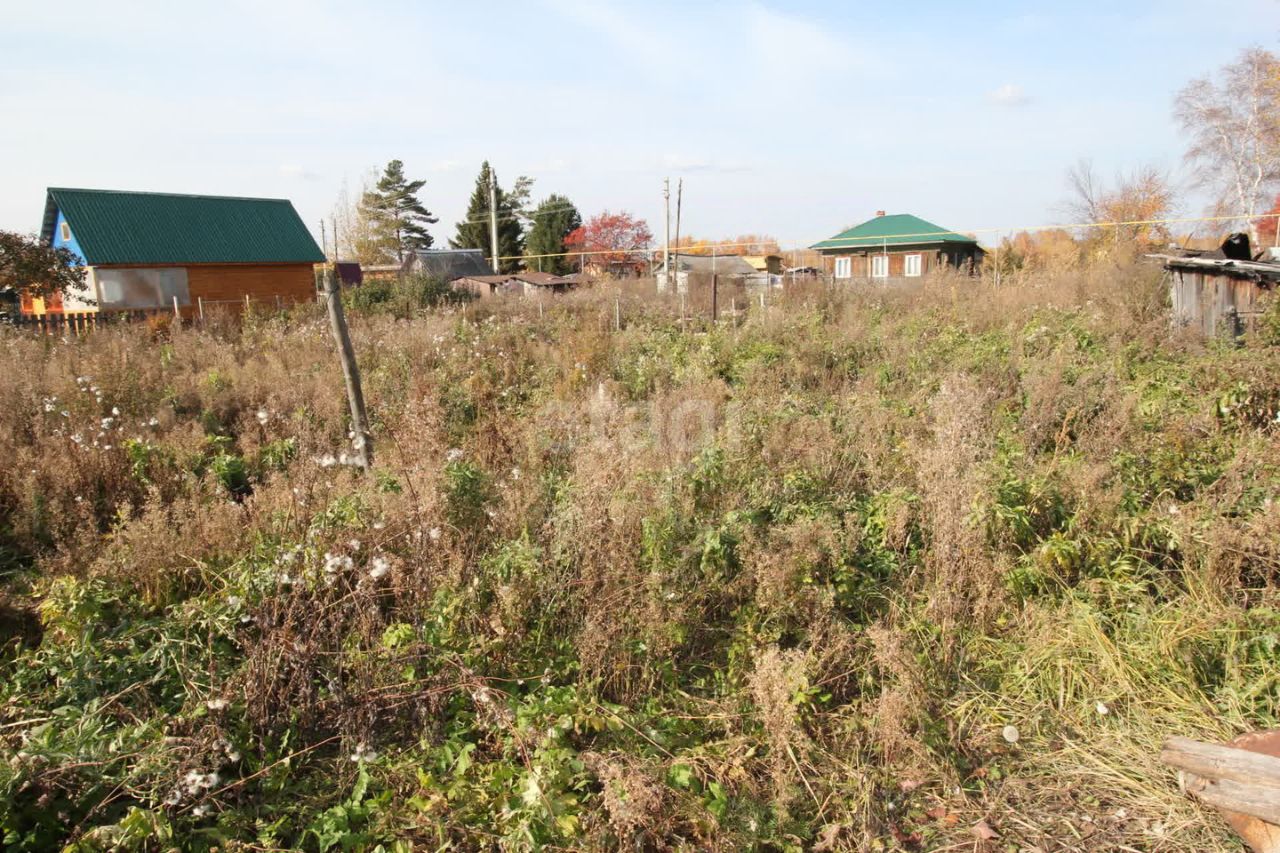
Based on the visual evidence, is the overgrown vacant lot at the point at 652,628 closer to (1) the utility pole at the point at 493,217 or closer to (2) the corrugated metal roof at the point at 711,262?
(2) the corrugated metal roof at the point at 711,262

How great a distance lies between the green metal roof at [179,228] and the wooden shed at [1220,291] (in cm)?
2309

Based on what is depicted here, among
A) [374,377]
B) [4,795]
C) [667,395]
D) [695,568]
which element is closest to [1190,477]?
[695,568]

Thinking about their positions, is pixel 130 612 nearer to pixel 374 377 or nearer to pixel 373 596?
pixel 373 596

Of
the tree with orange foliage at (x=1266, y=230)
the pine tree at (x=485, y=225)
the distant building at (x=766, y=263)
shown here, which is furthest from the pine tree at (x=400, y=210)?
the tree with orange foliage at (x=1266, y=230)

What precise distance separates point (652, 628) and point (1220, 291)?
30.3 feet

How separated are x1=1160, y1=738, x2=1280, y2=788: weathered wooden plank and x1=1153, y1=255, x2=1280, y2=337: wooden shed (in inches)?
295

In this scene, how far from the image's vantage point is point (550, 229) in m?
48.5

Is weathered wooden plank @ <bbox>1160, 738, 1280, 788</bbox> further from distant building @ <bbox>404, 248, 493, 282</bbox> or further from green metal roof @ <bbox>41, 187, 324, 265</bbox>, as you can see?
distant building @ <bbox>404, 248, 493, 282</bbox>

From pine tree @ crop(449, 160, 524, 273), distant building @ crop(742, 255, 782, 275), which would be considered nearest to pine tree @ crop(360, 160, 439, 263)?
pine tree @ crop(449, 160, 524, 273)

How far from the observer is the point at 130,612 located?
3.85 metres

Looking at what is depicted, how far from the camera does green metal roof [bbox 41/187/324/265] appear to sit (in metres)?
20.4

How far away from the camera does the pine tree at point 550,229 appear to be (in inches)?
1861

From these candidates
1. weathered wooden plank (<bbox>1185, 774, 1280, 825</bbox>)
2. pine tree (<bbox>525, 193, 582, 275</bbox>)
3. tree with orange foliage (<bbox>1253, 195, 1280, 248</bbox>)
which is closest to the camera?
weathered wooden plank (<bbox>1185, 774, 1280, 825</bbox>)

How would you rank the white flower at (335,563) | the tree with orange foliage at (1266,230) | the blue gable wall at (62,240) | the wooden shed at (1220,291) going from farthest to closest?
the tree with orange foliage at (1266,230), the blue gable wall at (62,240), the wooden shed at (1220,291), the white flower at (335,563)
